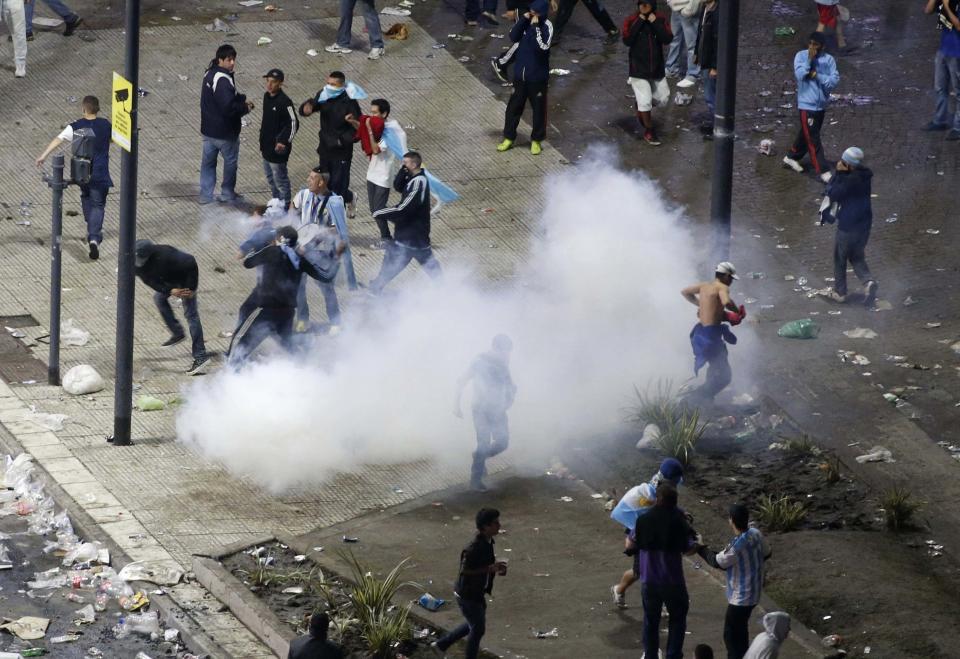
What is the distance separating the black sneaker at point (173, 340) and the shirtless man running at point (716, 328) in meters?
4.36

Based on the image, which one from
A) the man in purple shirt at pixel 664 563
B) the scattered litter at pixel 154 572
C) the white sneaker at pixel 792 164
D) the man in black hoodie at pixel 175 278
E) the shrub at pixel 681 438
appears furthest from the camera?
the white sneaker at pixel 792 164

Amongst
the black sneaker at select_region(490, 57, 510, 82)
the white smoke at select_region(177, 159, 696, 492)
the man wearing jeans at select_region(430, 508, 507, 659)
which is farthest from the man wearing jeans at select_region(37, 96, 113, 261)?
the man wearing jeans at select_region(430, 508, 507, 659)

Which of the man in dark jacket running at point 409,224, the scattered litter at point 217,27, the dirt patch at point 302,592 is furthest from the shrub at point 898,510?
the scattered litter at point 217,27

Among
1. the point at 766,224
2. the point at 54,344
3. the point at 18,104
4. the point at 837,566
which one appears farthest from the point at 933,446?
the point at 18,104

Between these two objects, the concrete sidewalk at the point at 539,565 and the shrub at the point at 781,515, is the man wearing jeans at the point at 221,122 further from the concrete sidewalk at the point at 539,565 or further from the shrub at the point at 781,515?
the shrub at the point at 781,515

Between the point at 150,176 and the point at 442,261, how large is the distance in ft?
11.5

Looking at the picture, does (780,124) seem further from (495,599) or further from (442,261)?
(495,599)

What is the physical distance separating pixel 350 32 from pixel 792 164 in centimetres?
563

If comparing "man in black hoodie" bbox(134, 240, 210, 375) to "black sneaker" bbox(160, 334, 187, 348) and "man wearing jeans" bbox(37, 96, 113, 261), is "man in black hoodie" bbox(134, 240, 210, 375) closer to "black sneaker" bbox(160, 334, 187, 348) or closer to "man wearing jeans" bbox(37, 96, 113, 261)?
"black sneaker" bbox(160, 334, 187, 348)

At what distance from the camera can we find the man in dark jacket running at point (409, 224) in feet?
54.6

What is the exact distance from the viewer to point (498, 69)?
68.9 feet

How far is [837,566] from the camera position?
12.4 metres

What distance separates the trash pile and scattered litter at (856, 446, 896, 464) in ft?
17.4

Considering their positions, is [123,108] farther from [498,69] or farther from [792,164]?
[792,164]
